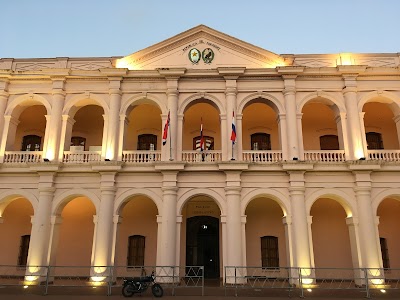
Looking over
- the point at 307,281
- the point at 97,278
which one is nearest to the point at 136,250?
the point at 97,278

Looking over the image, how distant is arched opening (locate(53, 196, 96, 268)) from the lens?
61.5ft

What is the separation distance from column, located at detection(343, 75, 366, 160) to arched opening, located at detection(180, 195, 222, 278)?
7.61 m

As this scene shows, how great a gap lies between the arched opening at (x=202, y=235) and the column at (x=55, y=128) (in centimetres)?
730

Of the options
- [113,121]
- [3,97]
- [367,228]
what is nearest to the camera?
[367,228]

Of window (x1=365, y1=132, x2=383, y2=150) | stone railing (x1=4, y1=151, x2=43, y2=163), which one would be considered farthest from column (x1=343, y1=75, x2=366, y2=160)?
stone railing (x1=4, y1=151, x2=43, y2=163)

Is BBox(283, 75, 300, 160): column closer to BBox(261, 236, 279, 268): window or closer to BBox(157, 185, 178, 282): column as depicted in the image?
BBox(261, 236, 279, 268): window

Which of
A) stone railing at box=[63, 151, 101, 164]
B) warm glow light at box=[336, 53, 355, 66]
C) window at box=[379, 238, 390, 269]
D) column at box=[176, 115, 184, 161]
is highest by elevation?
warm glow light at box=[336, 53, 355, 66]

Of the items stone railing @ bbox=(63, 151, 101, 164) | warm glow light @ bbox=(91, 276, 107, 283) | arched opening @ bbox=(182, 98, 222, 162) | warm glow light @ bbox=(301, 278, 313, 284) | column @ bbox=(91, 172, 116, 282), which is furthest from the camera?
arched opening @ bbox=(182, 98, 222, 162)

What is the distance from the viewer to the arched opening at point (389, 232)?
17.8 m

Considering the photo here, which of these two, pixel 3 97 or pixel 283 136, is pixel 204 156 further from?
pixel 3 97

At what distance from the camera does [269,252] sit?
1833cm

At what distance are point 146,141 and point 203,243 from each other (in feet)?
22.2

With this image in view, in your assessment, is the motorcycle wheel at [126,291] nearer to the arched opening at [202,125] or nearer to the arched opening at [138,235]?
the arched opening at [138,235]

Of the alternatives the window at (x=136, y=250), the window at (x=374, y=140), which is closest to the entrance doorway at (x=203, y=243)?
the window at (x=136, y=250)
